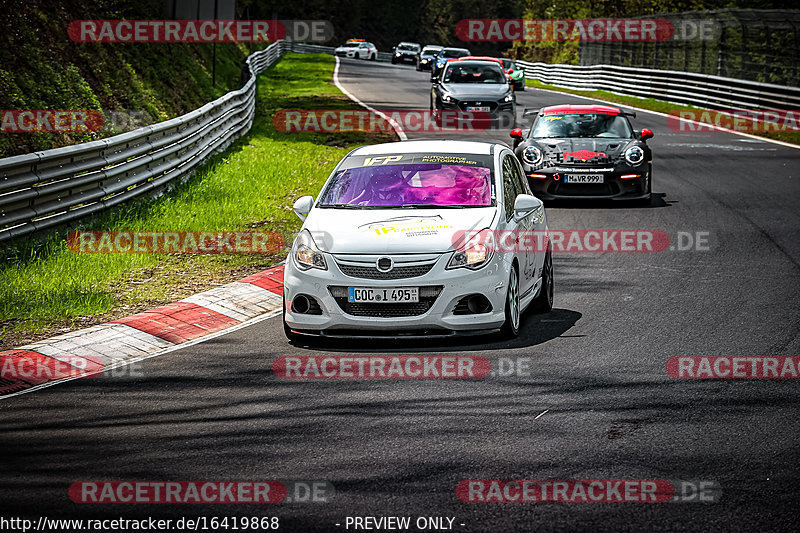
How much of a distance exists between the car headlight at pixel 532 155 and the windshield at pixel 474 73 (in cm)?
1137

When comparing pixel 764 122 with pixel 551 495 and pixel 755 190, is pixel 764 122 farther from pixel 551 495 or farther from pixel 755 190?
pixel 551 495

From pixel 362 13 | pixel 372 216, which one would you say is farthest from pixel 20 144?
pixel 362 13

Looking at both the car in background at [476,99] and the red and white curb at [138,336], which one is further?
the car in background at [476,99]

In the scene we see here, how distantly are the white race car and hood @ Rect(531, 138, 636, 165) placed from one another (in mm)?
6852

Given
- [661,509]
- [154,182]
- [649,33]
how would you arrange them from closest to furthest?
[661,509], [154,182], [649,33]

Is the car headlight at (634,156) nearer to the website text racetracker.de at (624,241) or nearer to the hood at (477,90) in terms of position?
the website text racetracker.de at (624,241)

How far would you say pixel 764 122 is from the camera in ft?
96.1

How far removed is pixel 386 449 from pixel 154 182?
9.78 meters

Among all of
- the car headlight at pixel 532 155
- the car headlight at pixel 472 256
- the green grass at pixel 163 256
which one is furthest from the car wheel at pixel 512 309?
the car headlight at pixel 532 155

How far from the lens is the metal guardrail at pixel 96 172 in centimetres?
1085

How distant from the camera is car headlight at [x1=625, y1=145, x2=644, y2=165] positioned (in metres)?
16.2

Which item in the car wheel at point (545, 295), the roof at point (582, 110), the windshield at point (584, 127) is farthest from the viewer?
the roof at point (582, 110)

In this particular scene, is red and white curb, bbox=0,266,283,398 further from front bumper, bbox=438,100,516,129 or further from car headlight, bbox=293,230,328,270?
front bumper, bbox=438,100,516,129

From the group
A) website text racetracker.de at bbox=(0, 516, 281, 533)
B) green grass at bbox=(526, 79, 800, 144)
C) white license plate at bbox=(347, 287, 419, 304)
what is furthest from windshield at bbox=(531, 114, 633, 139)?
website text racetracker.de at bbox=(0, 516, 281, 533)
